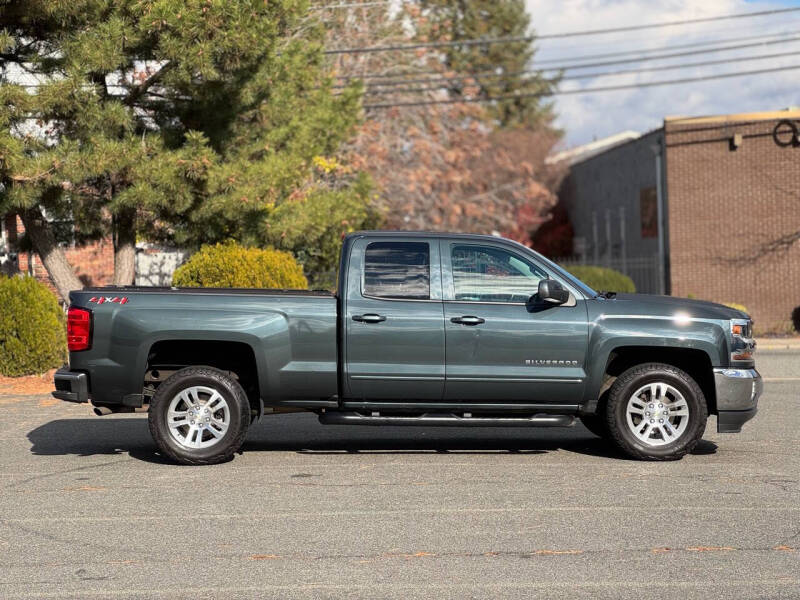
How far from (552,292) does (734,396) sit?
1807 mm

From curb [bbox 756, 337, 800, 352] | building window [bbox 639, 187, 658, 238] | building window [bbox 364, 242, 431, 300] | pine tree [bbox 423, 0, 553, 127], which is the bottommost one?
curb [bbox 756, 337, 800, 352]

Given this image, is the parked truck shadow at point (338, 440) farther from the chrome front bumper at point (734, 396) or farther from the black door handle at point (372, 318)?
the black door handle at point (372, 318)

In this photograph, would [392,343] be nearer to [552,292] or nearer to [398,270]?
[398,270]

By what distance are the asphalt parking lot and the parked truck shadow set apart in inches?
1.9

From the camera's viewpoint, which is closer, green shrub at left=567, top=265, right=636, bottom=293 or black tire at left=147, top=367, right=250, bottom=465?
black tire at left=147, top=367, right=250, bottom=465

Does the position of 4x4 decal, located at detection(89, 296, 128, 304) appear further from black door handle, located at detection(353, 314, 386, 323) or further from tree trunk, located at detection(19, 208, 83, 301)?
tree trunk, located at detection(19, 208, 83, 301)

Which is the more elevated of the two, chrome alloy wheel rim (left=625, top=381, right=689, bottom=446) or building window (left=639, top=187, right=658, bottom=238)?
building window (left=639, top=187, right=658, bottom=238)

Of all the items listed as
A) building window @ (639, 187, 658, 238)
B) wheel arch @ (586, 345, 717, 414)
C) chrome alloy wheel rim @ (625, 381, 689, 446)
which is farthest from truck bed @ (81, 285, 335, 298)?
building window @ (639, 187, 658, 238)

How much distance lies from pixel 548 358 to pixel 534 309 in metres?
0.43

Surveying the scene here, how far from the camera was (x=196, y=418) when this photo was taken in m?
9.26

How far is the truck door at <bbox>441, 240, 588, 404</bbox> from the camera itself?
363 inches

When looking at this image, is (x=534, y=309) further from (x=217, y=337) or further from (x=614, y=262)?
(x=614, y=262)

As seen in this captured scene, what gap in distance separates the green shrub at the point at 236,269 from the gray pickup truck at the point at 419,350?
833 cm

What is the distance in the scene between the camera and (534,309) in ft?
30.6
